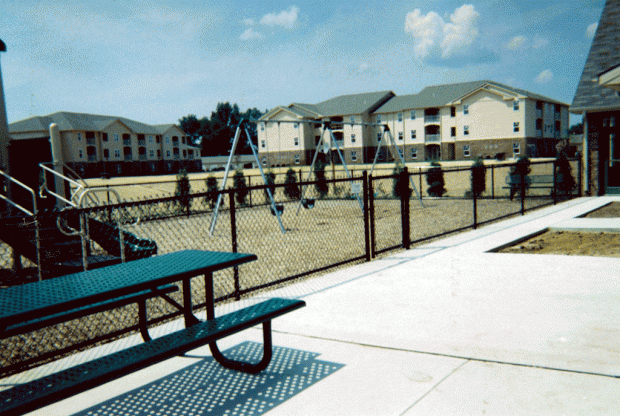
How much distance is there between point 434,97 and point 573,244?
176 feet

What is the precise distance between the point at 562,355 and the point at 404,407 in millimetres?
1461

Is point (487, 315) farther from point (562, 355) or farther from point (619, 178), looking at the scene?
point (619, 178)

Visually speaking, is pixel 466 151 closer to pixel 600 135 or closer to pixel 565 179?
pixel 565 179

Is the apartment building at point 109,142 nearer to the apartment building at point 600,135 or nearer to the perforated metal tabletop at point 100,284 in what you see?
the apartment building at point 600,135

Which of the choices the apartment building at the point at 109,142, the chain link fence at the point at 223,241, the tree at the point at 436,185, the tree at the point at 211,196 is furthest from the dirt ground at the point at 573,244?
the apartment building at the point at 109,142

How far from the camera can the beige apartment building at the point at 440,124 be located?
52.3 m

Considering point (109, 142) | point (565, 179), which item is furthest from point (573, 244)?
point (109, 142)

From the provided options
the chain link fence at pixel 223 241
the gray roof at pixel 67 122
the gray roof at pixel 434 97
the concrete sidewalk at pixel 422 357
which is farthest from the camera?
the gray roof at pixel 67 122

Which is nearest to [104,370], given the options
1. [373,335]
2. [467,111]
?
[373,335]

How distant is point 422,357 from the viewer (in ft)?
12.4

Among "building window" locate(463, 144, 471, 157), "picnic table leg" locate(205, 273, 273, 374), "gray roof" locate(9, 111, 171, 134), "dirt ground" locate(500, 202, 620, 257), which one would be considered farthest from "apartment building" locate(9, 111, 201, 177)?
"picnic table leg" locate(205, 273, 273, 374)

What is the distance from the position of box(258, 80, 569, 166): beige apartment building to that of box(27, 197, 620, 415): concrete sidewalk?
142ft

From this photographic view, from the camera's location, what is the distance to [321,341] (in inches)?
167

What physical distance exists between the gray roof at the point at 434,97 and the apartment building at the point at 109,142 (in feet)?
101
